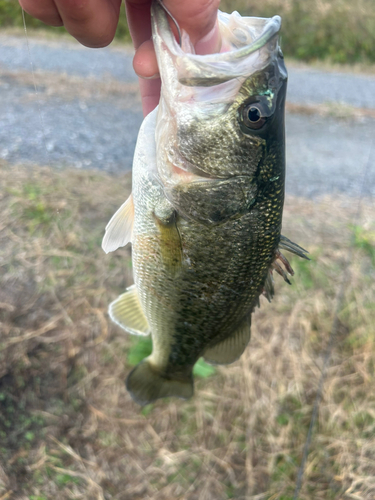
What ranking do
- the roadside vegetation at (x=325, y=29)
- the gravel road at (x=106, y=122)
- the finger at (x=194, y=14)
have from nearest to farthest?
the finger at (x=194, y=14) < the gravel road at (x=106, y=122) < the roadside vegetation at (x=325, y=29)

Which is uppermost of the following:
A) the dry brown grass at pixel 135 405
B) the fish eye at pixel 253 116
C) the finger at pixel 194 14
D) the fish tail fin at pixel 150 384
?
the finger at pixel 194 14

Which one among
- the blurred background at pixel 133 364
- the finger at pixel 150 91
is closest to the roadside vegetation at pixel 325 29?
the blurred background at pixel 133 364

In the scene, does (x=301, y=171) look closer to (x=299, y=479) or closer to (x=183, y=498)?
(x=299, y=479)

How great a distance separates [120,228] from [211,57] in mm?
542

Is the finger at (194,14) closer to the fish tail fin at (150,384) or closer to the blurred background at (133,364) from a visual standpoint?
the blurred background at (133,364)

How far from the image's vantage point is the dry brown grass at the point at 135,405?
1.88 metres

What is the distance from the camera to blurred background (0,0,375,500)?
1.89 meters

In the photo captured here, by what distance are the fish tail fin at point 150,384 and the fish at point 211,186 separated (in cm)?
31

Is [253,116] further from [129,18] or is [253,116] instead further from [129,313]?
[129,313]

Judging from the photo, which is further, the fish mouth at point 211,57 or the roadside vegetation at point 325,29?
the roadside vegetation at point 325,29

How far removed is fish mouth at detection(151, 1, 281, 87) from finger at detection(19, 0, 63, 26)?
0.25 m

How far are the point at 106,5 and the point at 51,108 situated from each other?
397 cm

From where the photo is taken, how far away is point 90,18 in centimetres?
84

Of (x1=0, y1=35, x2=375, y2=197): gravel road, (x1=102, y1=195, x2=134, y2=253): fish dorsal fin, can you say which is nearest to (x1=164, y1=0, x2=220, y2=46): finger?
(x1=102, y1=195, x2=134, y2=253): fish dorsal fin
